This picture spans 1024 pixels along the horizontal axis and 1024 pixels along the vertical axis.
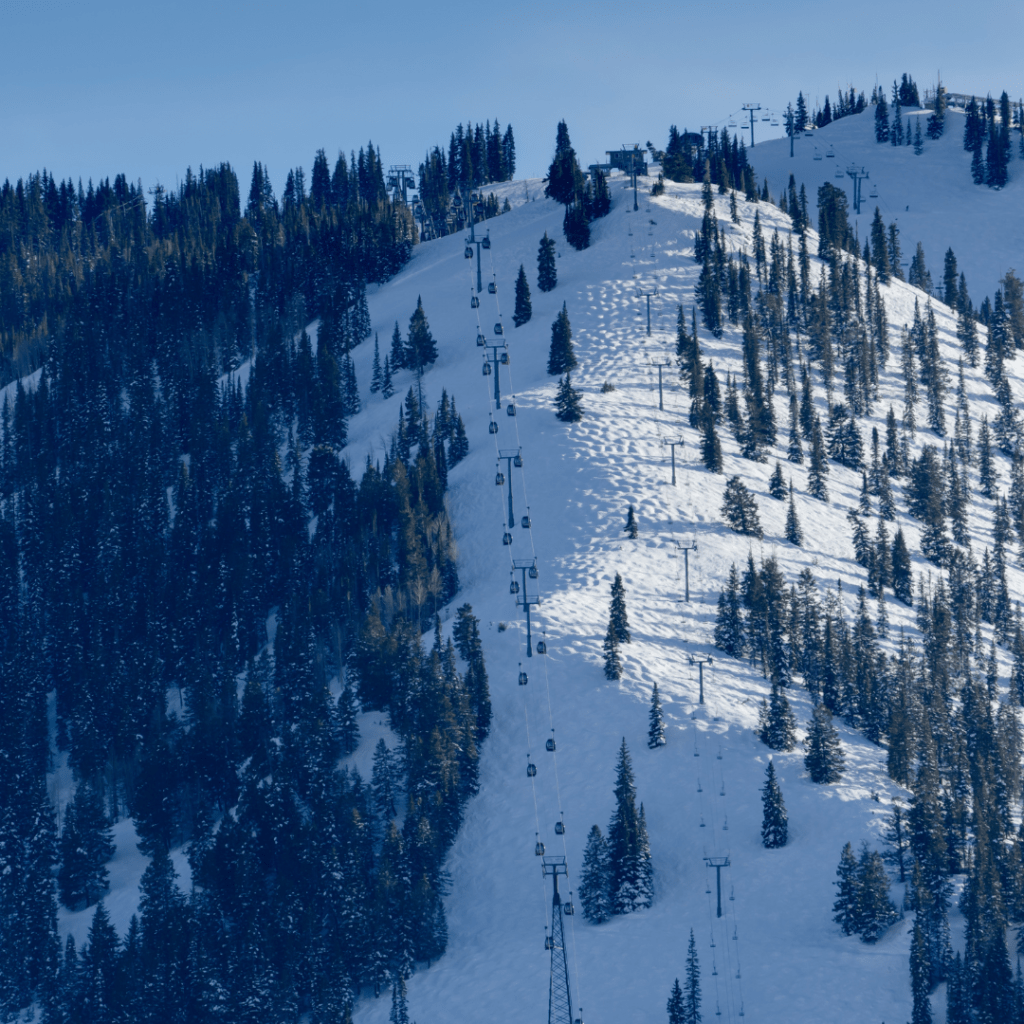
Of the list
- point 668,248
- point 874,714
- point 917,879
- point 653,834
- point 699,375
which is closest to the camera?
point 917,879

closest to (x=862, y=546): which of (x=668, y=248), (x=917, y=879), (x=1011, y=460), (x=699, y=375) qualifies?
(x=699, y=375)

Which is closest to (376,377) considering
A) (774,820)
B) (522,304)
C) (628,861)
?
(522,304)

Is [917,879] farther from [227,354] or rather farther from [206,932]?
[227,354]

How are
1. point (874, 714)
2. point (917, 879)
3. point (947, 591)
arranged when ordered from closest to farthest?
point (917, 879) → point (874, 714) → point (947, 591)

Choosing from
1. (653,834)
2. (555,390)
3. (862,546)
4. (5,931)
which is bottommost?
(5,931)

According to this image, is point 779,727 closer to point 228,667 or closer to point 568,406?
point 568,406

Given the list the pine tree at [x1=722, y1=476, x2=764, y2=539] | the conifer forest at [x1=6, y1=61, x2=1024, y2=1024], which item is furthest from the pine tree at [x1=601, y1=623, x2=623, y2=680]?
the pine tree at [x1=722, y1=476, x2=764, y2=539]
